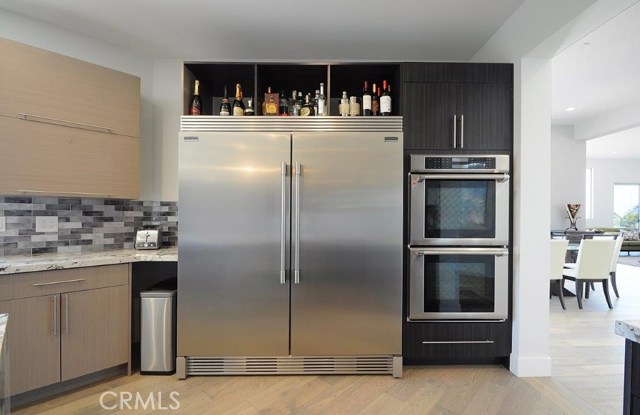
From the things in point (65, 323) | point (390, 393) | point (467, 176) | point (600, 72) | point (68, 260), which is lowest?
point (390, 393)

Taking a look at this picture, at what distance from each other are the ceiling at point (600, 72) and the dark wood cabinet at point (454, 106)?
32.2 inches

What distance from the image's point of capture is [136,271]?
2613 mm

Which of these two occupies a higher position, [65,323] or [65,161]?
[65,161]

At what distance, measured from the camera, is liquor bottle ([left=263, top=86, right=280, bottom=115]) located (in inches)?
93.0

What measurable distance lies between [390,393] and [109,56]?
3585 millimetres

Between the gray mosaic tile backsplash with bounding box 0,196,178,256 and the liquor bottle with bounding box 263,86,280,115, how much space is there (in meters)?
1.34

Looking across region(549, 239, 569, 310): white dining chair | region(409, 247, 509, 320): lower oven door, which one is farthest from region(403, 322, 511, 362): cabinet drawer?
region(549, 239, 569, 310): white dining chair

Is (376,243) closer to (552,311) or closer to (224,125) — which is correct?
(224,125)

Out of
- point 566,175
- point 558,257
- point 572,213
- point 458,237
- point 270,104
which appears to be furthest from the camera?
point 566,175

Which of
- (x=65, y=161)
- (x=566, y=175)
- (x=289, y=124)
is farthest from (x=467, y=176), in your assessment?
(x=566, y=175)

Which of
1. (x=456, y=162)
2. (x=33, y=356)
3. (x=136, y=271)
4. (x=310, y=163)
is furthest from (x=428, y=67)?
(x=33, y=356)

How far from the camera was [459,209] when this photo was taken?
2.27 meters

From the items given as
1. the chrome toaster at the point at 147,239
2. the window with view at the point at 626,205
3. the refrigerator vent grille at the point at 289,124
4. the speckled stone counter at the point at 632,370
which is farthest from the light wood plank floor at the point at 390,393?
the window with view at the point at 626,205

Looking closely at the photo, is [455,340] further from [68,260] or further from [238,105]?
[68,260]
